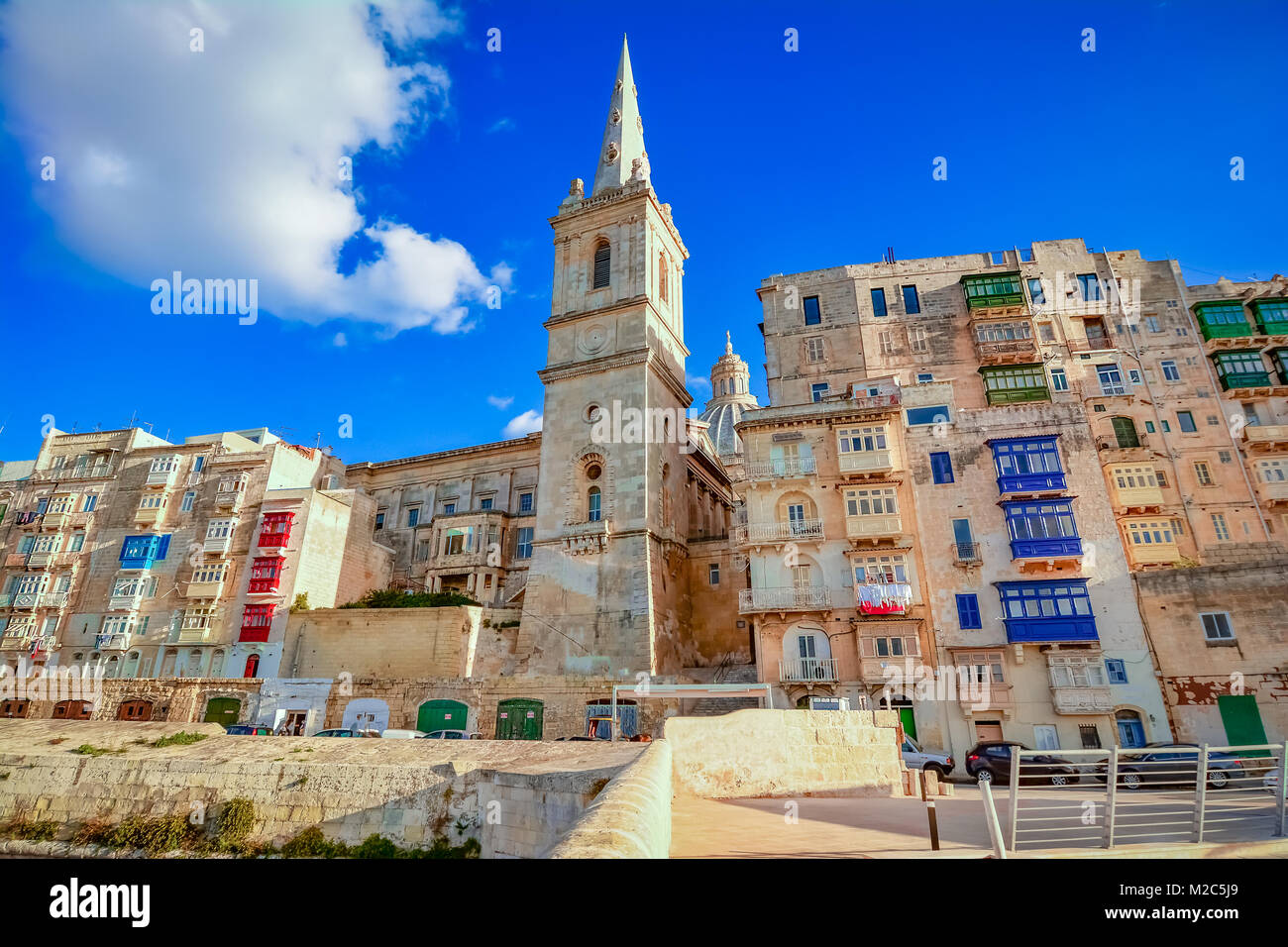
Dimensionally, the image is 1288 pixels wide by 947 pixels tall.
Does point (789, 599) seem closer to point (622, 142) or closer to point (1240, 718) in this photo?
point (1240, 718)

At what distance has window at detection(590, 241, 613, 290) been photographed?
39.0 m

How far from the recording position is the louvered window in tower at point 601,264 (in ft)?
128

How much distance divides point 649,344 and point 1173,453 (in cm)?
2591

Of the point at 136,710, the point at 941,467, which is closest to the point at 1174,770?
the point at 941,467

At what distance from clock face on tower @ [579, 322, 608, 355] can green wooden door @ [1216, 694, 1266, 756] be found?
3013cm

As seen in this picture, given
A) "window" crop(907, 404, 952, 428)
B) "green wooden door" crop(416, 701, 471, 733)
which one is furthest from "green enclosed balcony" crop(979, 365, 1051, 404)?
"green wooden door" crop(416, 701, 471, 733)

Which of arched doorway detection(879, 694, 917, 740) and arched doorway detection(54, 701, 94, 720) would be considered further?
arched doorway detection(54, 701, 94, 720)

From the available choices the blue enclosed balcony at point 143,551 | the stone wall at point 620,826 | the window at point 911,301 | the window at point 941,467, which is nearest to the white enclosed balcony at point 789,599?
the window at point 941,467

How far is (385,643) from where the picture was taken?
1287 inches

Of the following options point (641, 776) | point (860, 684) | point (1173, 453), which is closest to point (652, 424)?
point (860, 684)

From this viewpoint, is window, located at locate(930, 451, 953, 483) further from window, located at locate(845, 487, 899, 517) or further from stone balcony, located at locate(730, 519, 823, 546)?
stone balcony, located at locate(730, 519, 823, 546)

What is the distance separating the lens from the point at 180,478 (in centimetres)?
4162

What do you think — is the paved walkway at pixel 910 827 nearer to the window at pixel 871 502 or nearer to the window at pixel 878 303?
the window at pixel 871 502

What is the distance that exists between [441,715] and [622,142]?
117 ft
